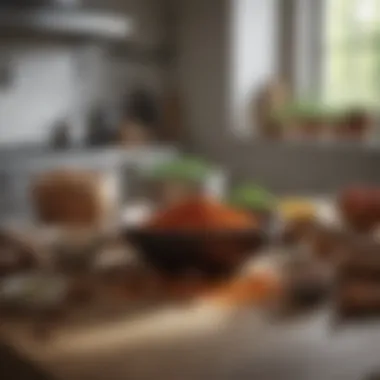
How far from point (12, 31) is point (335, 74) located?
1.19m

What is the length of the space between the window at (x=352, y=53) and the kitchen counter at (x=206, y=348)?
2.33 metres

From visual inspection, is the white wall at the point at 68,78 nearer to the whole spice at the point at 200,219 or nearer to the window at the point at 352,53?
the window at the point at 352,53

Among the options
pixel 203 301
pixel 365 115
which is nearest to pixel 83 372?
pixel 203 301

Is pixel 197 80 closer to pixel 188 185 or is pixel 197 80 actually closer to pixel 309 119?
pixel 309 119

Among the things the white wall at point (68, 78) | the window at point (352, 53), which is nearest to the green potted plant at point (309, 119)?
the window at point (352, 53)

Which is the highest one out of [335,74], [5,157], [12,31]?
[12,31]

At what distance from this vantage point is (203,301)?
848 millimetres

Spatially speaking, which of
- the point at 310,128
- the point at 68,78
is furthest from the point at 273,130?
the point at 68,78

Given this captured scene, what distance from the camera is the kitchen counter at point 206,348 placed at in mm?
603

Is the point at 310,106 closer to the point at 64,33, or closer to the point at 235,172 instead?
the point at 235,172

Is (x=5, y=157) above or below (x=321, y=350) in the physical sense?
above

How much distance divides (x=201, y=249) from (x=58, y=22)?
2.02 m

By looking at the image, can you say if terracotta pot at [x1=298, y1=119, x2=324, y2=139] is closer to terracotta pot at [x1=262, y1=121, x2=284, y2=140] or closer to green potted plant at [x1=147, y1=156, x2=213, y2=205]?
terracotta pot at [x1=262, y1=121, x2=284, y2=140]

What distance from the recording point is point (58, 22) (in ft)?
9.23
